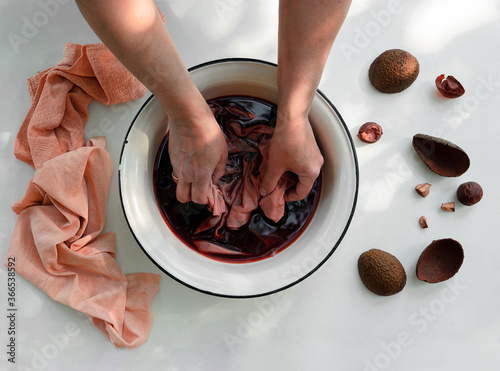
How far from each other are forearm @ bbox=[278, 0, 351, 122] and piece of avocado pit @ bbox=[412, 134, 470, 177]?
387 millimetres

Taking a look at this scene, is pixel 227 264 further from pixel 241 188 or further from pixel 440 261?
pixel 440 261

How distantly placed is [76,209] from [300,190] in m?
0.44

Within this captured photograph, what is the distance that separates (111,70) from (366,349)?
2.60 feet

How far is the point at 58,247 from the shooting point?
0.87m

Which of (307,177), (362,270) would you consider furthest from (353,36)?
(362,270)

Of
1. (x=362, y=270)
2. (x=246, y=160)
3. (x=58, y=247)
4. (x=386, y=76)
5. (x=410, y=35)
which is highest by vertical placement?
(x=410, y=35)

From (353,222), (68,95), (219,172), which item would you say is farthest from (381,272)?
(68,95)

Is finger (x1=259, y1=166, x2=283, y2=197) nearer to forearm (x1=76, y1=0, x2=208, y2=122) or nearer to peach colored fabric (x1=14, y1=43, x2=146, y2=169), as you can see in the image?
forearm (x1=76, y1=0, x2=208, y2=122)

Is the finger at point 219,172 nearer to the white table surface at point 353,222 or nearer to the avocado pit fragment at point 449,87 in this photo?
the white table surface at point 353,222

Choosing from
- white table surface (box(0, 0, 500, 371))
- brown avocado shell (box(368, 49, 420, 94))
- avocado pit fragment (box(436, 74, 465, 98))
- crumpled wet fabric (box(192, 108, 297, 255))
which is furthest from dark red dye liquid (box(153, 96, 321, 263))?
avocado pit fragment (box(436, 74, 465, 98))

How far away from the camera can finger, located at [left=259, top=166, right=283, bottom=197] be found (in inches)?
29.8

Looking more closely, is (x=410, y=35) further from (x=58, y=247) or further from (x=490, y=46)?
(x=58, y=247)

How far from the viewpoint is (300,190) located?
792 mm

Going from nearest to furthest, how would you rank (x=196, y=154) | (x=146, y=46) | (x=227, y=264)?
(x=146, y=46) → (x=196, y=154) → (x=227, y=264)
